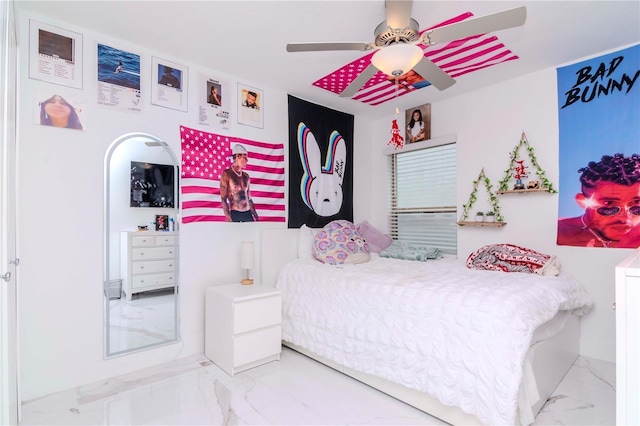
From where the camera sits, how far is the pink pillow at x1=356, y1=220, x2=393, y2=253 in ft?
12.9

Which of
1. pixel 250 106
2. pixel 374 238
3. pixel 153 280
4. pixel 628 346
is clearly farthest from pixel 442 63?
pixel 153 280

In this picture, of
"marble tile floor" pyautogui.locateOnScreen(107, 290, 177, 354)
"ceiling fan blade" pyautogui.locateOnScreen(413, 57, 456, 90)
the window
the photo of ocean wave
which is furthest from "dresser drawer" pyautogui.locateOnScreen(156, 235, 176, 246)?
the window

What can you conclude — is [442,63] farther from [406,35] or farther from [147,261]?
[147,261]

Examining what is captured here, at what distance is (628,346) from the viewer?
1.09 meters

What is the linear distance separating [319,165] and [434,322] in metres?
2.37

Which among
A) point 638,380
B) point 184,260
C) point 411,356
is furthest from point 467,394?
point 184,260

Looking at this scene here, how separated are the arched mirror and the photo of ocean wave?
0.41m

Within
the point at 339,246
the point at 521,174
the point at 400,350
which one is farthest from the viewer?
the point at 339,246

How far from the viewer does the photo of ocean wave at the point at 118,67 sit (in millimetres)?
2504

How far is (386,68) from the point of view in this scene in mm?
1930

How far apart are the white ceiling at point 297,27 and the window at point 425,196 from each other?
3.63ft

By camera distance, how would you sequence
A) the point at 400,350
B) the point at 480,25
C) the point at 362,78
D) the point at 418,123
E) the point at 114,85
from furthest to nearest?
1. the point at 418,123
2. the point at 114,85
3. the point at 362,78
4. the point at 400,350
5. the point at 480,25

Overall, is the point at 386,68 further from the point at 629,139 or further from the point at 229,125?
the point at 629,139

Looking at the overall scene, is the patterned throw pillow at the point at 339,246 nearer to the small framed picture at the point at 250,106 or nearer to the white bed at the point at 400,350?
the white bed at the point at 400,350
